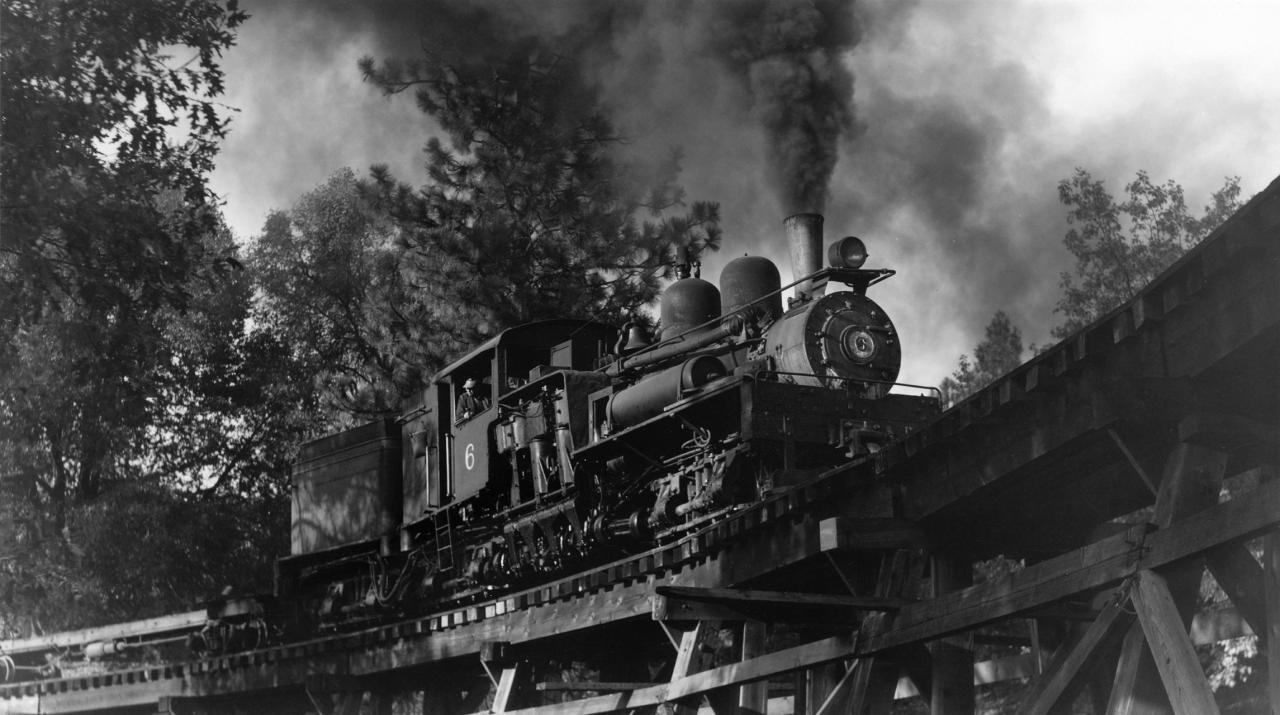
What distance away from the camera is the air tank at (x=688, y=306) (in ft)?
56.3

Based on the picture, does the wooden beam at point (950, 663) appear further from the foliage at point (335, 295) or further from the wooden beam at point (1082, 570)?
the foliage at point (335, 295)

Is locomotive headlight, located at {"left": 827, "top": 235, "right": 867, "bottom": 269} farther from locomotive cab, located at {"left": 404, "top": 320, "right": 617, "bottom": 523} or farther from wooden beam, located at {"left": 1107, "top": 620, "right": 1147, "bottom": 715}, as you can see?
wooden beam, located at {"left": 1107, "top": 620, "right": 1147, "bottom": 715}

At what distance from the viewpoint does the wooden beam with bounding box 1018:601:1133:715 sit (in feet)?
25.3

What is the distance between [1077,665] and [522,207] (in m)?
24.1

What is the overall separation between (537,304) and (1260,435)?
22.6 m

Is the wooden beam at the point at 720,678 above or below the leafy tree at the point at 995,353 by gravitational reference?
below

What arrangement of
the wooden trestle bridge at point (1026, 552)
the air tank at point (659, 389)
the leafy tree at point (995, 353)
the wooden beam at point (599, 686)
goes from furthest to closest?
the leafy tree at point (995, 353) < the air tank at point (659, 389) < the wooden beam at point (599, 686) < the wooden trestle bridge at point (1026, 552)

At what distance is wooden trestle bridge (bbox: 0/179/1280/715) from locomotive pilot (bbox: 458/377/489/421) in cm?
313

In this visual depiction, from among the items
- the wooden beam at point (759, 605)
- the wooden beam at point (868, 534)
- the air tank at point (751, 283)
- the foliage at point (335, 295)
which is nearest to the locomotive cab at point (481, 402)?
the air tank at point (751, 283)

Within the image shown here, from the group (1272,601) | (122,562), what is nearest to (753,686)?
(1272,601)

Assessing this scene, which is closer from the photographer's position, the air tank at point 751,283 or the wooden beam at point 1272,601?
the wooden beam at point 1272,601

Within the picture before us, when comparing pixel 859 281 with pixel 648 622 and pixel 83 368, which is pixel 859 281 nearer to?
pixel 648 622

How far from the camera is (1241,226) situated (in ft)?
22.9

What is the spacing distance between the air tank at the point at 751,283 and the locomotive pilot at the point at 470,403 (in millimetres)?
3635
